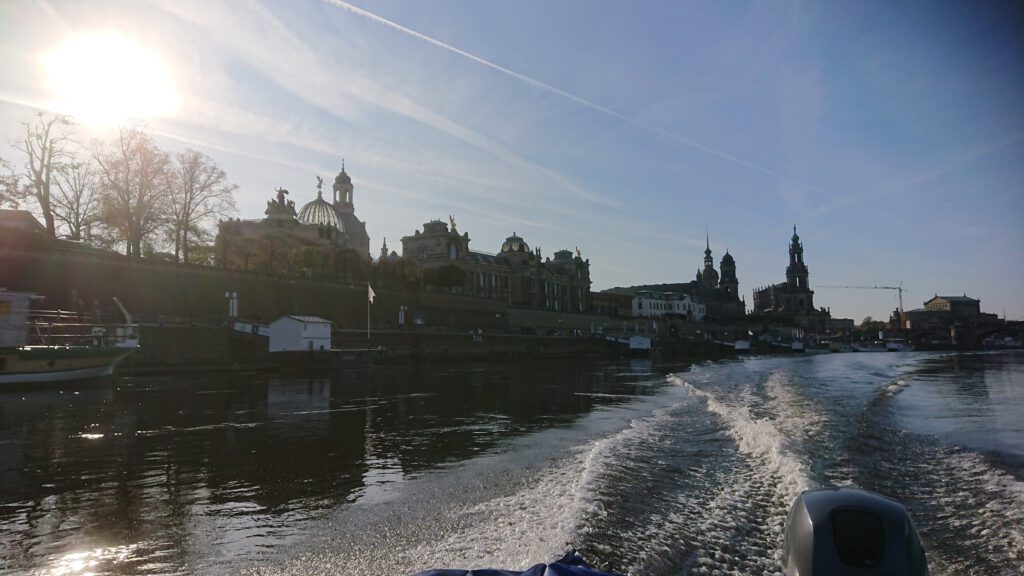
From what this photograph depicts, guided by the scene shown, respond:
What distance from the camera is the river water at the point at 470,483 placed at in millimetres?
5770

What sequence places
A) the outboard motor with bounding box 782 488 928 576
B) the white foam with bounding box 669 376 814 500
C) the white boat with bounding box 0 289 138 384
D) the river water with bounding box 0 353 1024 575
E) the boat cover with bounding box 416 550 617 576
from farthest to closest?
the white boat with bounding box 0 289 138 384, the white foam with bounding box 669 376 814 500, the river water with bounding box 0 353 1024 575, the boat cover with bounding box 416 550 617 576, the outboard motor with bounding box 782 488 928 576

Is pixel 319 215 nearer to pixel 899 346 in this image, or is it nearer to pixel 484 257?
pixel 484 257

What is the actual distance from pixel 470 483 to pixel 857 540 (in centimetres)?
585

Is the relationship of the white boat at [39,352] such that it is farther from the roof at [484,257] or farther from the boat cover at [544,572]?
the roof at [484,257]

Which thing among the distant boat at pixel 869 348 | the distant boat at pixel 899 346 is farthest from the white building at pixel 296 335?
the distant boat at pixel 869 348

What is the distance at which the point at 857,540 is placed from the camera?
3520 mm

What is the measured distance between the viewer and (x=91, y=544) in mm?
5961

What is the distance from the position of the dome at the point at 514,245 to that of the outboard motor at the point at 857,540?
120 meters

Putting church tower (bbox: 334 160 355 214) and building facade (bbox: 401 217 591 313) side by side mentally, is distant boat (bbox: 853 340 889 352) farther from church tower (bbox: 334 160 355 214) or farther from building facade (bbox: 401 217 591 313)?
church tower (bbox: 334 160 355 214)

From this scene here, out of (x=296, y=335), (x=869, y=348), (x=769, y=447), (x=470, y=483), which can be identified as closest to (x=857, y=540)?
(x=470, y=483)

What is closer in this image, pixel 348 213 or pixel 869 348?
pixel 348 213

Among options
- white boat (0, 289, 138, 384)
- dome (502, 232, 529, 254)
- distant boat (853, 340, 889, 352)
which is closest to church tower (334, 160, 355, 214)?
dome (502, 232, 529, 254)

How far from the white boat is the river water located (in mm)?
6216

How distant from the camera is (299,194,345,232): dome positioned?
93.4 metres
